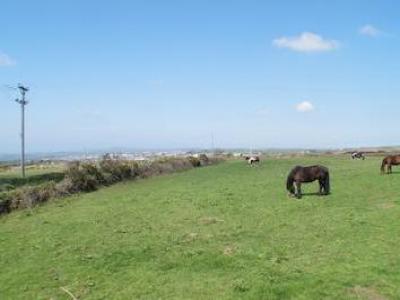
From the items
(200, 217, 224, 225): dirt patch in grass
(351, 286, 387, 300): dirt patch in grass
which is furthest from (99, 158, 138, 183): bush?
(351, 286, 387, 300): dirt patch in grass

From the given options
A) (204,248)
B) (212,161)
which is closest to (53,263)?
(204,248)

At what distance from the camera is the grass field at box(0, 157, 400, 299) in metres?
12.9

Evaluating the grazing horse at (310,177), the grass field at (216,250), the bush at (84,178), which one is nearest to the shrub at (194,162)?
the bush at (84,178)

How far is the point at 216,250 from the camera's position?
642 inches

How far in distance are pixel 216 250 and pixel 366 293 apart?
5.33 meters

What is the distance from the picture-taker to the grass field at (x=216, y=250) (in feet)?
42.4

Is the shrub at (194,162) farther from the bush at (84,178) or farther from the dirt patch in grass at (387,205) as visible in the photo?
the dirt patch in grass at (387,205)

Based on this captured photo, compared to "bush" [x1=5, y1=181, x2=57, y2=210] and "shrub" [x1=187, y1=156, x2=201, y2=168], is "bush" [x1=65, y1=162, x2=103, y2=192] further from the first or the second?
"shrub" [x1=187, y1=156, x2=201, y2=168]

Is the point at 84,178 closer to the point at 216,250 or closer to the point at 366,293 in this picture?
the point at 216,250

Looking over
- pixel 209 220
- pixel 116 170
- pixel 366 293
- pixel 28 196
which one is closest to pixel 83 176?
pixel 116 170

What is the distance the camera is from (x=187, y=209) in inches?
983

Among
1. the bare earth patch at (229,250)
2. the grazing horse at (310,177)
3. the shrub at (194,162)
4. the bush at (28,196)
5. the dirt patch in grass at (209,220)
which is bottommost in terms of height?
the bush at (28,196)

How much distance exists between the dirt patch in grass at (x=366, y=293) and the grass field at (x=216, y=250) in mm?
42

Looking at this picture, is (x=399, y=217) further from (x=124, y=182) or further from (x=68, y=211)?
(x=124, y=182)
